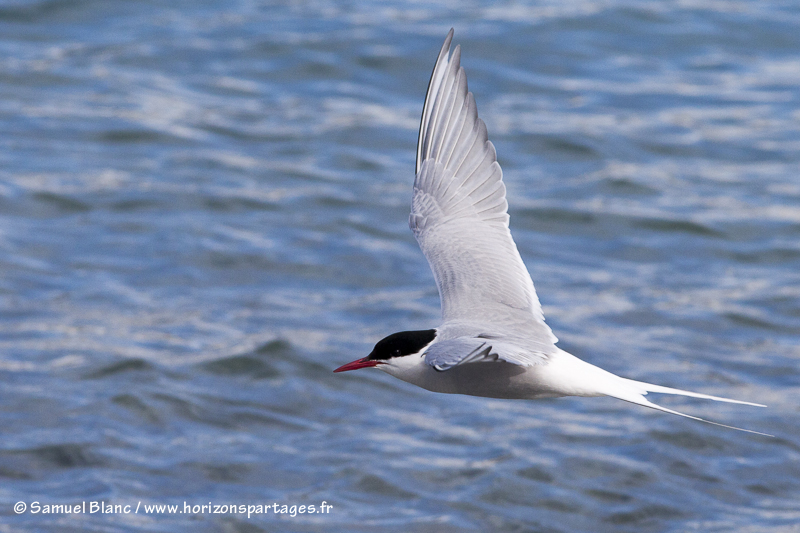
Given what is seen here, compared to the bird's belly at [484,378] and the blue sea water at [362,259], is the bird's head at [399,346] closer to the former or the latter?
the bird's belly at [484,378]

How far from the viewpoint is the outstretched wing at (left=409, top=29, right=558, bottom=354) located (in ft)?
20.4

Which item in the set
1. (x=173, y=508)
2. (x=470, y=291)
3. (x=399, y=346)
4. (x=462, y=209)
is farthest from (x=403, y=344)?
(x=173, y=508)

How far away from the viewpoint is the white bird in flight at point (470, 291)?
5332 millimetres

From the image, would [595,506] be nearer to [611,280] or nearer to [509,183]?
[611,280]

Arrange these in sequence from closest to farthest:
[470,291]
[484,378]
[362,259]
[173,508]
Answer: [484,378] < [470,291] < [173,508] < [362,259]

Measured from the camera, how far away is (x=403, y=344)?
17.9 feet

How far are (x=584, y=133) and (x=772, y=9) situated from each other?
538 centimetres

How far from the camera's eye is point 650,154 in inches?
517

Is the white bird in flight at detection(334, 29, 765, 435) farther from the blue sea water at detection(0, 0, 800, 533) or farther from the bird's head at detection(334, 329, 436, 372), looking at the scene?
the blue sea water at detection(0, 0, 800, 533)

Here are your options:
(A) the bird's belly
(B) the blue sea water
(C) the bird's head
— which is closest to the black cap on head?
(C) the bird's head

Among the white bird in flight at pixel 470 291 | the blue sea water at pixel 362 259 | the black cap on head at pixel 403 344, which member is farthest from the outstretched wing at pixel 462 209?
the blue sea water at pixel 362 259

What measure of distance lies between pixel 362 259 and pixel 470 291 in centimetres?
497

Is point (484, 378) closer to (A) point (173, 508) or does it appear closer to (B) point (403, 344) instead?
(B) point (403, 344)

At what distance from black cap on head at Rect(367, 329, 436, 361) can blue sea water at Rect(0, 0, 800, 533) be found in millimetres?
2552
